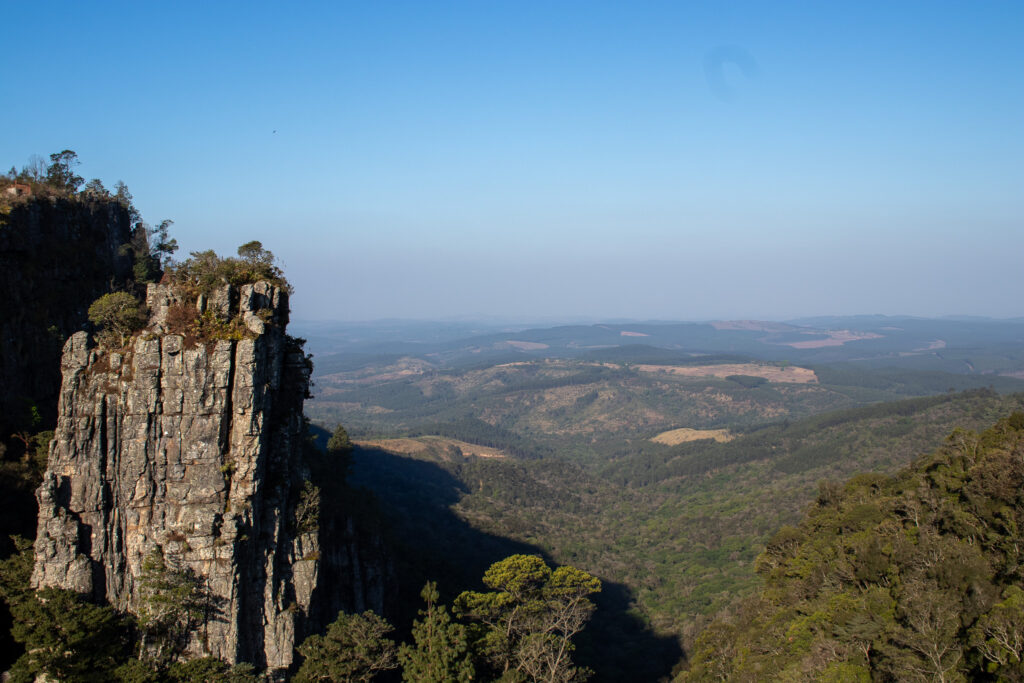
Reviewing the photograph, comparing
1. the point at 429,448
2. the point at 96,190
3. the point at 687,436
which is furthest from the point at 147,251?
the point at 687,436

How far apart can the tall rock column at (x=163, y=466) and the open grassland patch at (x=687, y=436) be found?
150659 mm

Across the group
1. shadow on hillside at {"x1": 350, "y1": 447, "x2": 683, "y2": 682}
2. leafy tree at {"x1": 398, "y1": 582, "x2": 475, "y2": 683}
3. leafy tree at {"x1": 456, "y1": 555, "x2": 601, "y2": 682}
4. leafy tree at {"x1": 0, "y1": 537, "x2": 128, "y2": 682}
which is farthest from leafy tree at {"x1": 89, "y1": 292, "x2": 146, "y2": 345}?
shadow on hillside at {"x1": 350, "y1": 447, "x2": 683, "y2": 682}

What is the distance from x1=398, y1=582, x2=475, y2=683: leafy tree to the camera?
90.0 ft

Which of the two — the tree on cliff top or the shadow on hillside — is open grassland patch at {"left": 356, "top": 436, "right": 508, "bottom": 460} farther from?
the tree on cliff top

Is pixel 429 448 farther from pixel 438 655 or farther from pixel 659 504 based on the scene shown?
pixel 438 655

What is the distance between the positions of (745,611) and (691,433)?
139355mm

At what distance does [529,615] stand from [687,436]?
498 feet

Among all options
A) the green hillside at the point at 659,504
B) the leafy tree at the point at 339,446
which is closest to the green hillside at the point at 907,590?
the green hillside at the point at 659,504

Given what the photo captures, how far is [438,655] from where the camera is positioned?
28.0m

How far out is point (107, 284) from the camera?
39.4 m

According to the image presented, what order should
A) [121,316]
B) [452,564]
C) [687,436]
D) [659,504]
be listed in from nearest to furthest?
[121,316]
[452,564]
[659,504]
[687,436]

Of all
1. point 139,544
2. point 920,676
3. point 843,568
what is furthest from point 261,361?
point 843,568

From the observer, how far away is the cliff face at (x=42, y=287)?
32562mm

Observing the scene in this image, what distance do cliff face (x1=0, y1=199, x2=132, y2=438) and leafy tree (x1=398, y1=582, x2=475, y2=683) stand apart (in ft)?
75.5
